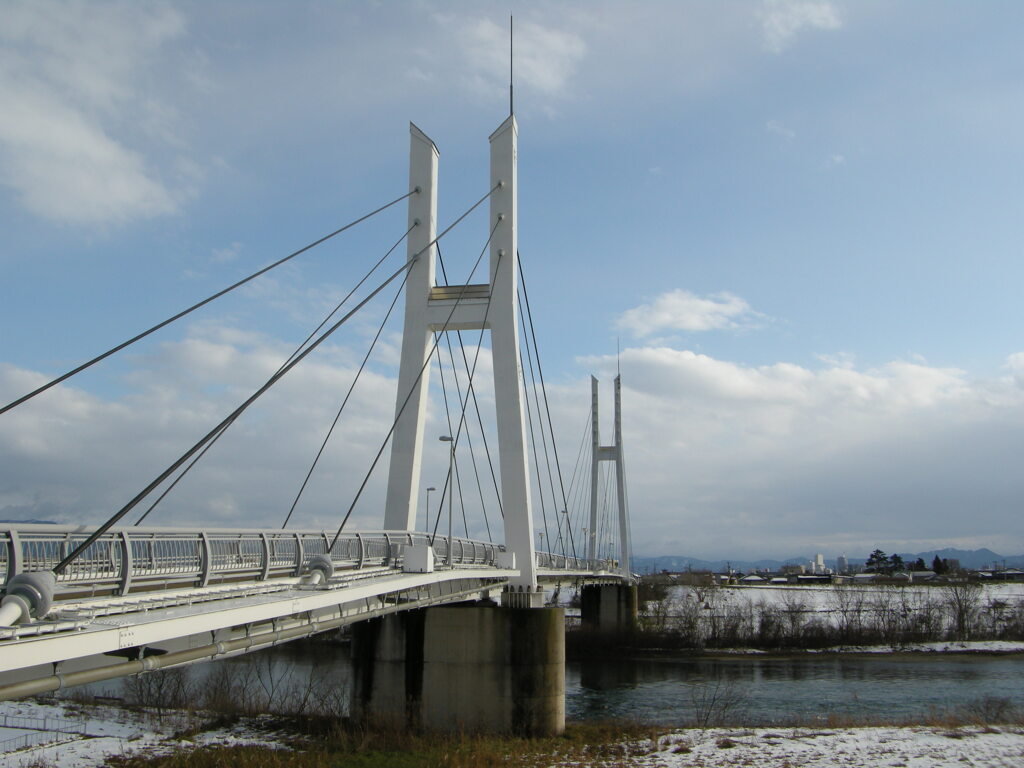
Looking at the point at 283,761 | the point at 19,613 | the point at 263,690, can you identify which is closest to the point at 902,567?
the point at 263,690

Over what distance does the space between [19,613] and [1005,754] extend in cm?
1901

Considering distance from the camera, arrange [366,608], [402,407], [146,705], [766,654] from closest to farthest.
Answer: [366,608] → [402,407] → [146,705] → [766,654]

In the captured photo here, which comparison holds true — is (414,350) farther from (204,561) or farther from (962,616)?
(962,616)

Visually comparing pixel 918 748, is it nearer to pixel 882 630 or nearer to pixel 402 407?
pixel 402 407

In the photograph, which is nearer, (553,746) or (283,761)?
(283,761)

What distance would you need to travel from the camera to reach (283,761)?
17.9 metres

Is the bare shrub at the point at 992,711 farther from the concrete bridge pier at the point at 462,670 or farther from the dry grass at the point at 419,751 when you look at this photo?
the concrete bridge pier at the point at 462,670

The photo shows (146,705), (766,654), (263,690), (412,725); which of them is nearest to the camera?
(412,725)

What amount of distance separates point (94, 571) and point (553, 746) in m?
13.4

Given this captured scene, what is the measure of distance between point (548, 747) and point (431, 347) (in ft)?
36.3

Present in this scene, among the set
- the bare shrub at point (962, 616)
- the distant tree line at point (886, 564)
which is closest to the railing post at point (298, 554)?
the bare shrub at point (962, 616)

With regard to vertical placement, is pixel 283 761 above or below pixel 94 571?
below

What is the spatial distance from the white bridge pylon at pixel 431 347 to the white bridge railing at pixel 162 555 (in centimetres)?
655

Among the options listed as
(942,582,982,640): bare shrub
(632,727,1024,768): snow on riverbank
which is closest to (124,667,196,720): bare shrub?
(632,727,1024,768): snow on riverbank
